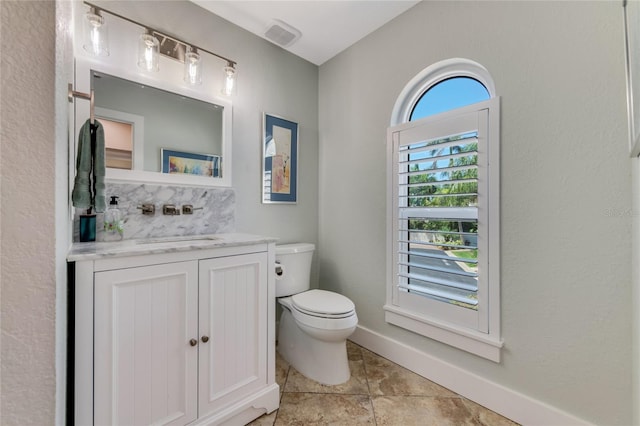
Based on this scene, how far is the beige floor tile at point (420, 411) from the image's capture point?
1390 mm

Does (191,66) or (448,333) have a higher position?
(191,66)

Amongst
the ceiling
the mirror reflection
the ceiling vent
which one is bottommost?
the mirror reflection

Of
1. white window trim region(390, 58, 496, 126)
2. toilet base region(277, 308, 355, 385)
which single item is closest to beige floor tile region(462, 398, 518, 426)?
toilet base region(277, 308, 355, 385)

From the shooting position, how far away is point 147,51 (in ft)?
5.19

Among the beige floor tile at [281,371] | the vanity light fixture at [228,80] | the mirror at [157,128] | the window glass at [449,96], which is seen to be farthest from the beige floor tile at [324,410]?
the vanity light fixture at [228,80]

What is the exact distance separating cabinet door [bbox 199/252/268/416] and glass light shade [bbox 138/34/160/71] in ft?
4.15

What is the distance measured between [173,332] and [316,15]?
2176 millimetres

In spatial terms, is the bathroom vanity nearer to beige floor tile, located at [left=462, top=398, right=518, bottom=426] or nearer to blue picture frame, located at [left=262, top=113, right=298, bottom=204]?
blue picture frame, located at [left=262, top=113, right=298, bottom=204]

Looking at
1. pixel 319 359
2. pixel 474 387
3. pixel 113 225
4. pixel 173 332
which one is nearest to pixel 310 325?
pixel 319 359

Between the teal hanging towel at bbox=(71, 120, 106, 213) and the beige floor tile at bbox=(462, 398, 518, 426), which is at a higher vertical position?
the teal hanging towel at bbox=(71, 120, 106, 213)

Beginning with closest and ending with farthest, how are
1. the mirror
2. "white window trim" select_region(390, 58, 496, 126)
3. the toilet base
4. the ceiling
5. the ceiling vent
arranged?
the mirror
"white window trim" select_region(390, 58, 496, 126)
the toilet base
the ceiling
the ceiling vent

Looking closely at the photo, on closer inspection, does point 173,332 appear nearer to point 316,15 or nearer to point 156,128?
point 156,128

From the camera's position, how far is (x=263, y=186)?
2141 millimetres

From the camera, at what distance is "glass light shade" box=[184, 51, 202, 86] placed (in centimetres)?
174
